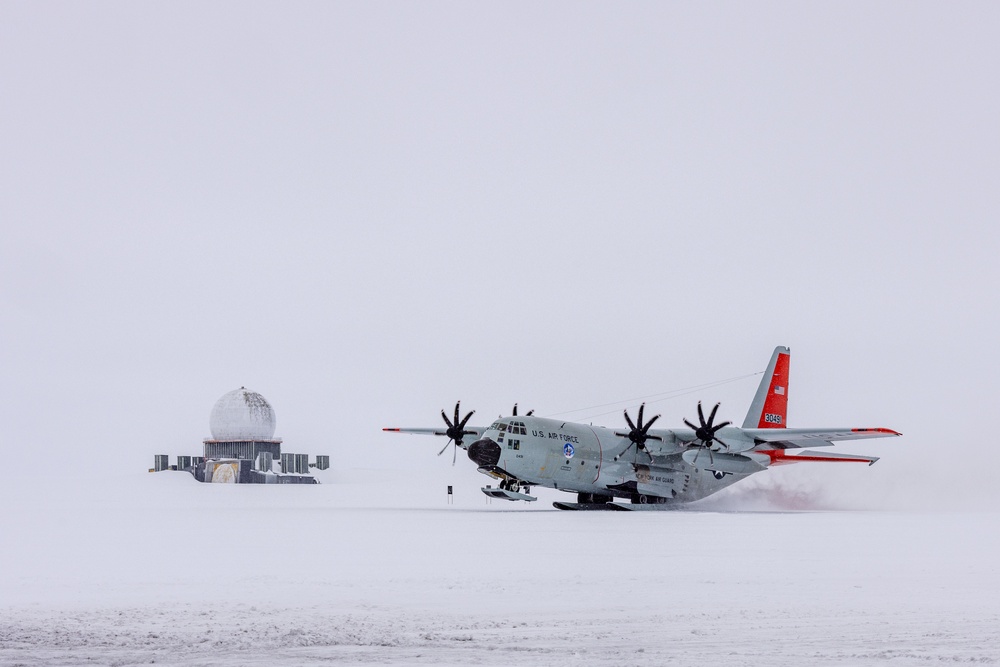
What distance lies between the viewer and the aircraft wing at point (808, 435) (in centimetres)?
4200

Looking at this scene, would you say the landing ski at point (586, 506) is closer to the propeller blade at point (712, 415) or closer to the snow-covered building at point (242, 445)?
the propeller blade at point (712, 415)

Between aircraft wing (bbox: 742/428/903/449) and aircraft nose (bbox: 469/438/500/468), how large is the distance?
12.3 meters

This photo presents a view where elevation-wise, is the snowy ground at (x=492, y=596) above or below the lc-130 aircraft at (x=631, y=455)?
below

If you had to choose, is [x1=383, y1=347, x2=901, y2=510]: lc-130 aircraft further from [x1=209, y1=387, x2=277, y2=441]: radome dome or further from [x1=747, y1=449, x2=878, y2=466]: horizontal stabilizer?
[x1=209, y1=387, x2=277, y2=441]: radome dome

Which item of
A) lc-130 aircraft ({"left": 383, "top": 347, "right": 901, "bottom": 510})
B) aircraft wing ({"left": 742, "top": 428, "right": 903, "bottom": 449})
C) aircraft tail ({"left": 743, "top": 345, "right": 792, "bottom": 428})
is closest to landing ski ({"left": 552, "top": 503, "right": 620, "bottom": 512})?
lc-130 aircraft ({"left": 383, "top": 347, "right": 901, "bottom": 510})

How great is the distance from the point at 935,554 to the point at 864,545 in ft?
9.57

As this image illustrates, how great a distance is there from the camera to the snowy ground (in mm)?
11445

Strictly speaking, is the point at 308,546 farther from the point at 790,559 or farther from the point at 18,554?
the point at 790,559

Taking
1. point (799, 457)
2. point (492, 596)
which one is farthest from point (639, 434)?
point (492, 596)

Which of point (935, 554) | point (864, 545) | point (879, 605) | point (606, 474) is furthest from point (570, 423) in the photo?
point (879, 605)

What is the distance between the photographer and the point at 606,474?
44.4 m

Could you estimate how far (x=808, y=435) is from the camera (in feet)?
144

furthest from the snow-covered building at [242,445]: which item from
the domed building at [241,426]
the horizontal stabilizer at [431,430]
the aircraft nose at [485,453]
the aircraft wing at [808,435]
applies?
the aircraft wing at [808,435]

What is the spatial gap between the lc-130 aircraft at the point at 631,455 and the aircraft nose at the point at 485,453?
0.14 feet
